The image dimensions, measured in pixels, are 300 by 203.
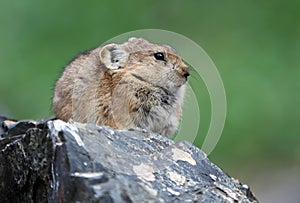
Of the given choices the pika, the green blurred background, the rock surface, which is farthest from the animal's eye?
the green blurred background

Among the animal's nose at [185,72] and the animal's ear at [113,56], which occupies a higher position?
the animal's nose at [185,72]

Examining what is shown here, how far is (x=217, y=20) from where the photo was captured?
51.9 ft

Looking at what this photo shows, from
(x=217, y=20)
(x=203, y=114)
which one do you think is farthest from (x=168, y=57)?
(x=217, y=20)

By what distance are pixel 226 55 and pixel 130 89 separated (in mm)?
7353

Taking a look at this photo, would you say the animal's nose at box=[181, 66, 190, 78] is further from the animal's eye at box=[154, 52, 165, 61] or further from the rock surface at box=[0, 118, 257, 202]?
the rock surface at box=[0, 118, 257, 202]

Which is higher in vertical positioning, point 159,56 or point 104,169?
point 159,56

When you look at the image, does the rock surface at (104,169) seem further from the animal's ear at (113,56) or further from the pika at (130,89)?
the animal's ear at (113,56)

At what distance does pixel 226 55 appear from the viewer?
14.4 m

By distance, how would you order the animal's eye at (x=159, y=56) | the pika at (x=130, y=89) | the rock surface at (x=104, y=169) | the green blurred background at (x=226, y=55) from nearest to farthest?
the rock surface at (x=104, y=169), the pika at (x=130, y=89), the animal's eye at (x=159, y=56), the green blurred background at (x=226, y=55)

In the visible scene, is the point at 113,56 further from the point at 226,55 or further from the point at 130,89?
the point at 226,55

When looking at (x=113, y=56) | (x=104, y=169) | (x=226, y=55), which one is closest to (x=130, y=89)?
(x=113, y=56)

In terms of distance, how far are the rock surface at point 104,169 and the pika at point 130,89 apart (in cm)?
126

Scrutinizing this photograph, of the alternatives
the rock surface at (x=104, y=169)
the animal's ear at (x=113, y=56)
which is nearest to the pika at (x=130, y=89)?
the animal's ear at (x=113, y=56)

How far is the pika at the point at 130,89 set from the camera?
7.14 m
